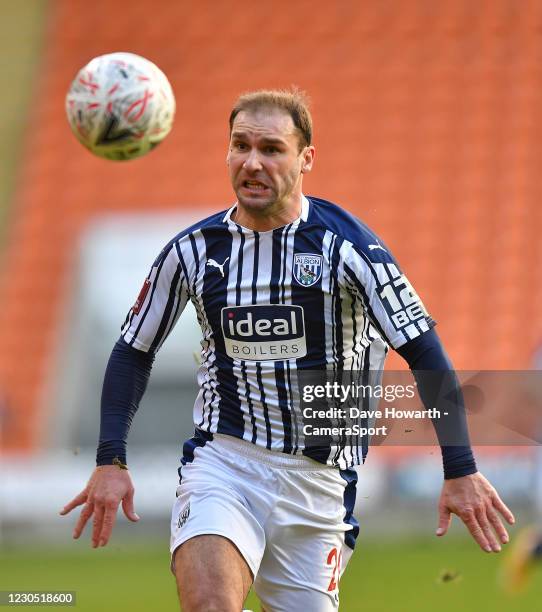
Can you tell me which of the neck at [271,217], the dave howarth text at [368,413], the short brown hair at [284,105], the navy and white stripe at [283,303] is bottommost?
the dave howarth text at [368,413]

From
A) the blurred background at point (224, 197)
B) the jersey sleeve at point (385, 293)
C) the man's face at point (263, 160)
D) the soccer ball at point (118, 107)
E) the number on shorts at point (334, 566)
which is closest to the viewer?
the jersey sleeve at point (385, 293)

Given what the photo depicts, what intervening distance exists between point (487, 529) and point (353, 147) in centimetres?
1081

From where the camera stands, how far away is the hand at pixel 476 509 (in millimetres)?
4133

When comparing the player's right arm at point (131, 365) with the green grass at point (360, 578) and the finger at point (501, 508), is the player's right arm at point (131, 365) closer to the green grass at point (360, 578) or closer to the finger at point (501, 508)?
the finger at point (501, 508)

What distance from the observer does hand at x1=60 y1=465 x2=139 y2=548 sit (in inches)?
173

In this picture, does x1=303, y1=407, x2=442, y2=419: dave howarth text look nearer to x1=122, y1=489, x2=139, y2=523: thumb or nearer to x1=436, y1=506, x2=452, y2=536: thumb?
x1=436, y1=506, x2=452, y2=536: thumb

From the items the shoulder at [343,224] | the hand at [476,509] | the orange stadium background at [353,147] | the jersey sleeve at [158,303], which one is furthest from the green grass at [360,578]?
the hand at [476,509]

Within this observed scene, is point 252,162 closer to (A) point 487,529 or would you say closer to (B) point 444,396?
(B) point 444,396

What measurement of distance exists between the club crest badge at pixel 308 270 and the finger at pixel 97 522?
1132 millimetres

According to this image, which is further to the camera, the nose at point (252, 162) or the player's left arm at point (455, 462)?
the nose at point (252, 162)

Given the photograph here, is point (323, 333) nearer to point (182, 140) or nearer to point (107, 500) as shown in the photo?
point (107, 500)

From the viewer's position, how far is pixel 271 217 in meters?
4.57

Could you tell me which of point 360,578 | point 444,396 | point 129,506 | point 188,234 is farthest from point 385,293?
point 360,578

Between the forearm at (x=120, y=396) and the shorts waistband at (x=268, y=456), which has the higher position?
the forearm at (x=120, y=396)
